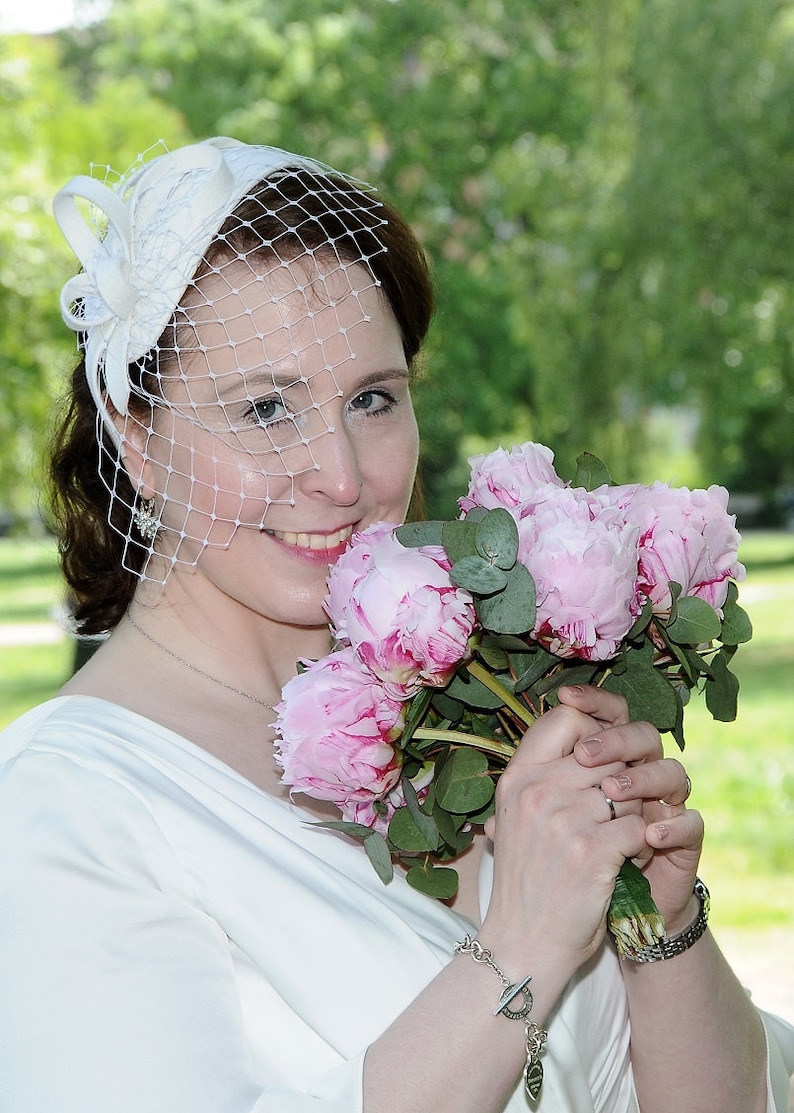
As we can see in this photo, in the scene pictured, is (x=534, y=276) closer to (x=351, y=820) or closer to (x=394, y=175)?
(x=394, y=175)

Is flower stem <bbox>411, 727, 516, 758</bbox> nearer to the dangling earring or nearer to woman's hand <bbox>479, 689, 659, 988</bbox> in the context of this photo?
woman's hand <bbox>479, 689, 659, 988</bbox>

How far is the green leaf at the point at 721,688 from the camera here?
2.21 metres

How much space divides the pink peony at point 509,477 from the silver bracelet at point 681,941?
80 centimetres

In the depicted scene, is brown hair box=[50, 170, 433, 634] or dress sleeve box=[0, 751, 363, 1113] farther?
brown hair box=[50, 170, 433, 634]

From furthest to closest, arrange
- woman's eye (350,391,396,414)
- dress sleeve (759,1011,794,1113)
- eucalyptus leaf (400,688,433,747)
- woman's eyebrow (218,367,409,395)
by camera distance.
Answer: dress sleeve (759,1011,794,1113)
woman's eye (350,391,396,414)
woman's eyebrow (218,367,409,395)
eucalyptus leaf (400,688,433,747)

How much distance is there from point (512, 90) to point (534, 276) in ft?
28.4

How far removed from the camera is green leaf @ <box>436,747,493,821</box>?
82.4 inches

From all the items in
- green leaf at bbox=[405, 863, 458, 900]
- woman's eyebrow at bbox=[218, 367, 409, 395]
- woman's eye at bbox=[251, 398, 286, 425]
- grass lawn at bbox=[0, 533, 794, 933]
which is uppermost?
woman's eyebrow at bbox=[218, 367, 409, 395]

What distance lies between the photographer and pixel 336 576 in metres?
2.10

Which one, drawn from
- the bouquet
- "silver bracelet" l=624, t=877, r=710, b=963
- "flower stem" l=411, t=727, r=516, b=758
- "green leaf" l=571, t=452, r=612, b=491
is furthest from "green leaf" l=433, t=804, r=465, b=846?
"green leaf" l=571, t=452, r=612, b=491

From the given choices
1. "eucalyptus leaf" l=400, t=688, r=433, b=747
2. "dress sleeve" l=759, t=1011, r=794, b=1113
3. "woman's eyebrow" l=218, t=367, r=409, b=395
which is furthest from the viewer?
"dress sleeve" l=759, t=1011, r=794, b=1113

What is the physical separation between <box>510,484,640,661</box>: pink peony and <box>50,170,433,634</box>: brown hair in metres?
0.80

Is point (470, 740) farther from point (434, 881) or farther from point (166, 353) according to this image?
point (166, 353)

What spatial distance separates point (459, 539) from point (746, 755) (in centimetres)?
1088
